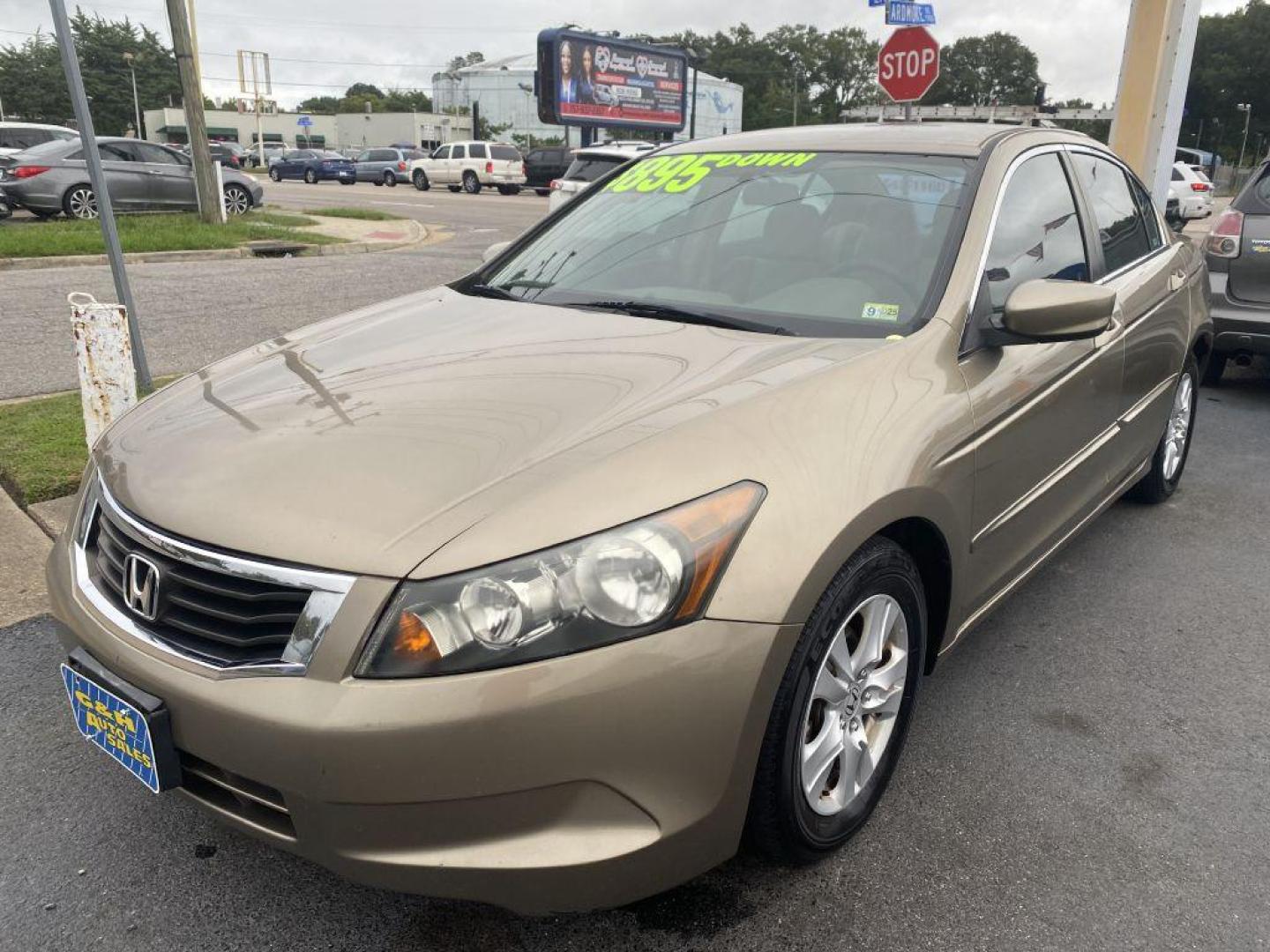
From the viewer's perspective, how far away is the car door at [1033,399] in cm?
252

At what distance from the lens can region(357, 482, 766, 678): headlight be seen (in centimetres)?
161

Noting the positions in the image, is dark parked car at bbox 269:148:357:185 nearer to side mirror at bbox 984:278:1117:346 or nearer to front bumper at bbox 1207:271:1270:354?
front bumper at bbox 1207:271:1270:354

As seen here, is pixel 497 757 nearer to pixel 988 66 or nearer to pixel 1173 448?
pixel 1173 448

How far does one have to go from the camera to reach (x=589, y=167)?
1394cm

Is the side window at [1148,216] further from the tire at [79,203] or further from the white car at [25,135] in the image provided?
the white car at [25,135]

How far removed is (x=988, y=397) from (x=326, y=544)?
1.64 meters

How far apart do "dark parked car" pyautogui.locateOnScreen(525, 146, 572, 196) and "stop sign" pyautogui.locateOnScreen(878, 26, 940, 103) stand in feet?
74.9

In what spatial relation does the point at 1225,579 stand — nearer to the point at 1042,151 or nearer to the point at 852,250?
the point at 1042,151

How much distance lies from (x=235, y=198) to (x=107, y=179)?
3.47 meters

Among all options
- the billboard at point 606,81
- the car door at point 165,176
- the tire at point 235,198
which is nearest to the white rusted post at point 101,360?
the car door at point 165,176

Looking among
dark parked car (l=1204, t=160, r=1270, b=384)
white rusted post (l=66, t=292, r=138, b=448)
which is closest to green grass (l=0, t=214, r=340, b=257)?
white rusted post (l=66, t=292, r=138, b=448)

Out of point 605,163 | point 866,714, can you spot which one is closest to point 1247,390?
point 866,714

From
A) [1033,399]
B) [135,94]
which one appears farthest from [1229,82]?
[1033,399]

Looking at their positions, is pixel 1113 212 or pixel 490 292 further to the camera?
pixel 1113 212
